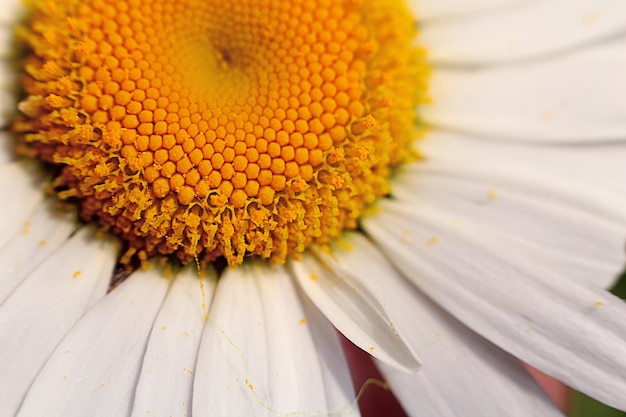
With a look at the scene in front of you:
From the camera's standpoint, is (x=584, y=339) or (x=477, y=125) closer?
(x=584, y=339)

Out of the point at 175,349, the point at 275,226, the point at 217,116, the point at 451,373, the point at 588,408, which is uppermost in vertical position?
the point at 217,116

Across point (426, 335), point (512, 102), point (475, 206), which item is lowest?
point (426, 335)

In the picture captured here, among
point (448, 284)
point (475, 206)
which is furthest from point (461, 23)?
point (448, 284)

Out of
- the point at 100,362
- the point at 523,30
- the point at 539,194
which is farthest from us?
the point at 523,30

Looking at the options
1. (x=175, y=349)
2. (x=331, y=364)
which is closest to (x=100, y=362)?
(x=175, y=349)

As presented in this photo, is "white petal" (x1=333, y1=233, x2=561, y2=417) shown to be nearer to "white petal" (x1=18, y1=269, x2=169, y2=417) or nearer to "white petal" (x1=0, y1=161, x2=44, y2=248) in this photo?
"white petal" (x1=18, y1=269, x2=169, y2=417)

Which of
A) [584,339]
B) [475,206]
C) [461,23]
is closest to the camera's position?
[584,339]

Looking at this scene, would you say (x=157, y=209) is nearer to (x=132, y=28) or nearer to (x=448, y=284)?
(x=132, y=28)

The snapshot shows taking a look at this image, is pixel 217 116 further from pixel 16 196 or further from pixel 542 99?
pixel 542 99
